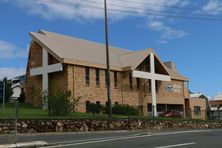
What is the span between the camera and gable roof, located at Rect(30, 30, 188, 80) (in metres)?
43.9

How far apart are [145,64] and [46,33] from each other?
14.3m

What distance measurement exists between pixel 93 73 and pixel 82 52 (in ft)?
9.68

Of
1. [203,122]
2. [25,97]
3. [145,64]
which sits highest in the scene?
[145,64]

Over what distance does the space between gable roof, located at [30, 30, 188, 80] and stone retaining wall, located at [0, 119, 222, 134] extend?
12047 millimetres

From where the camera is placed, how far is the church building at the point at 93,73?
4384cm

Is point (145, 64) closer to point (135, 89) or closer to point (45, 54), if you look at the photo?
point (135, 89)

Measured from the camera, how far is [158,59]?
55625 mm

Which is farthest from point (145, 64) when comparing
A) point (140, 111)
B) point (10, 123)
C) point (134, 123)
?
point (10, 123)

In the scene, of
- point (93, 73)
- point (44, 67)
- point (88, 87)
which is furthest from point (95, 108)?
point (44, 67)

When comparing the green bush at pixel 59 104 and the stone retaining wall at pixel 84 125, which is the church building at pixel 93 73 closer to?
the green bush at pixel 59 104

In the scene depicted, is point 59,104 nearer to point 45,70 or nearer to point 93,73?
point 45,70

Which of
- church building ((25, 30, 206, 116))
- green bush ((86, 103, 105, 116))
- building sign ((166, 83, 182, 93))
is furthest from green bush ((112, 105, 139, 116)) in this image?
building sign ((166, 83, 182, 93))

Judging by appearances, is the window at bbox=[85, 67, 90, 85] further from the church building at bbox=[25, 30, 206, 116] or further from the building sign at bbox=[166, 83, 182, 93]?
the building sign at bbox=[166, 83, 182, 93]

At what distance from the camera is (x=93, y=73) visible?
46.3 meters
